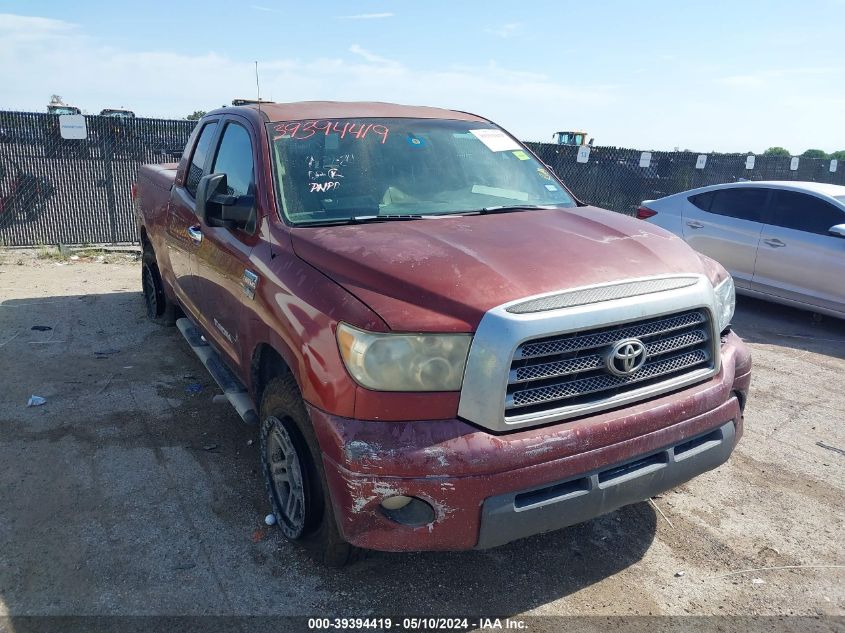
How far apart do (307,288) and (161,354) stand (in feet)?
11.7

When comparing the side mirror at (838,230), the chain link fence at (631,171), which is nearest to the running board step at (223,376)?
the side mirror at (838,230)

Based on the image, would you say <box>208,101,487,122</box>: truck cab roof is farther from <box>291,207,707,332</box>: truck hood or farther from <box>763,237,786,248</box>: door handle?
<box>763,237,786,248</box>: door handle

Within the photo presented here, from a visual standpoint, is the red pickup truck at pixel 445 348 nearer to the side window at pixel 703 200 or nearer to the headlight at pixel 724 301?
the headlight at pixel 724 301

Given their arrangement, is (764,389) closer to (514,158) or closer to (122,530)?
(514,158)

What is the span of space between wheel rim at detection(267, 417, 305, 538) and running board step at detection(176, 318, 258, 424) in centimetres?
42

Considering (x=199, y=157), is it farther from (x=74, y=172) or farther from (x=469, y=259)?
(x=74, y=172)

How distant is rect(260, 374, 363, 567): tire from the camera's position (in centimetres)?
267

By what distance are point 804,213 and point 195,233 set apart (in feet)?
21.3

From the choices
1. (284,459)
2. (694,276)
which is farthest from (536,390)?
(284,459)

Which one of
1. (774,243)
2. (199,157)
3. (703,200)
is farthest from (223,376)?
(703,200)

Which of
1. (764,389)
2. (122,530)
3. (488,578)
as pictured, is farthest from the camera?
(764,389)

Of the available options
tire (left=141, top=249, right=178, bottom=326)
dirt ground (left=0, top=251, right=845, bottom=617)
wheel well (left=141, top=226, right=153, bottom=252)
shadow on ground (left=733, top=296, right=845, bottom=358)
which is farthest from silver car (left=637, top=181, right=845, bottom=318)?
wheel well (left=141, top=226, right=153, bottom=252)

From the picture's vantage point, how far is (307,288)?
2656 mm

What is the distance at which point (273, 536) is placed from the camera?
10.4 feet
